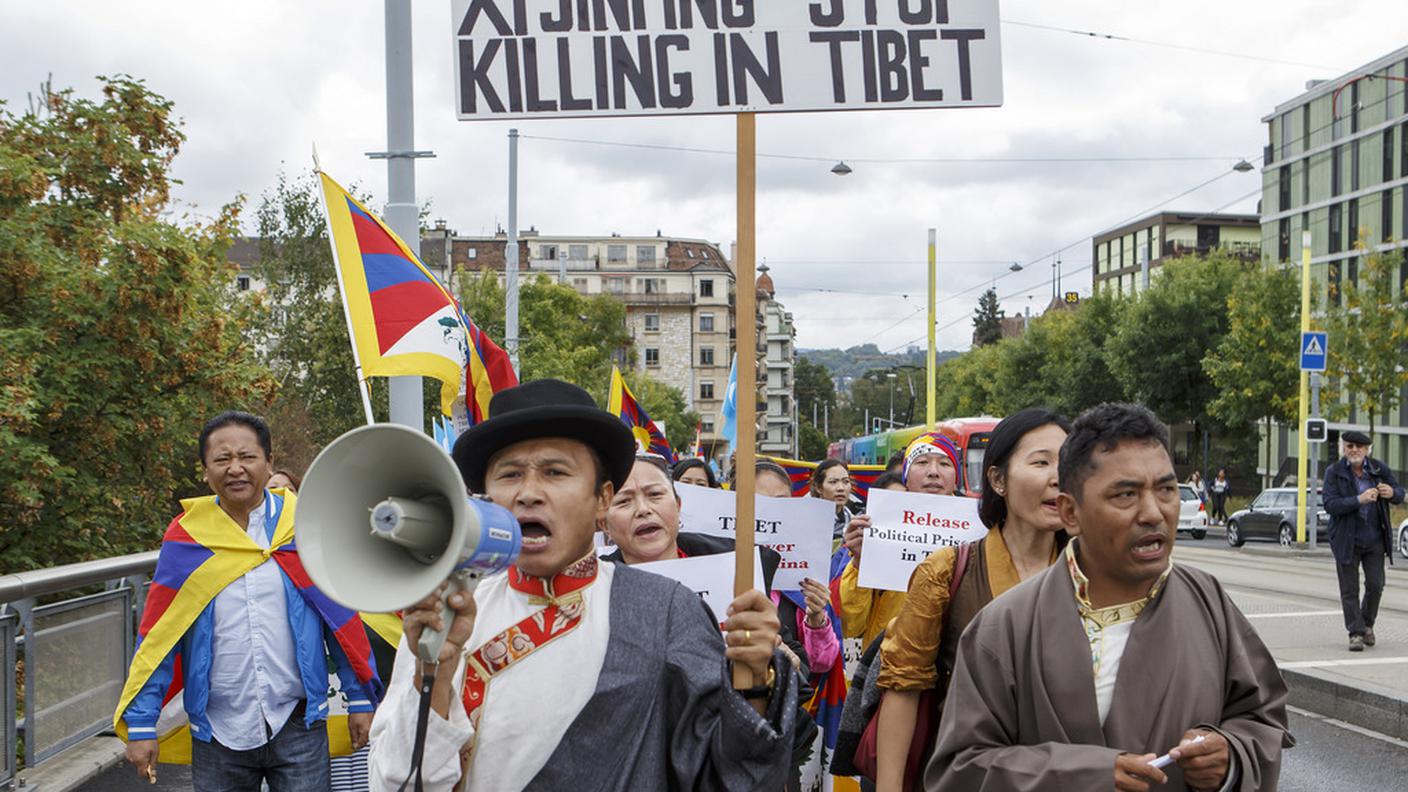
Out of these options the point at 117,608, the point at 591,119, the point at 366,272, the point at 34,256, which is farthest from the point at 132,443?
the point at 591,119

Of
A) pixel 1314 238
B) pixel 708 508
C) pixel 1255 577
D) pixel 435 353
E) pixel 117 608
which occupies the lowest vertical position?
pixel 1255 577

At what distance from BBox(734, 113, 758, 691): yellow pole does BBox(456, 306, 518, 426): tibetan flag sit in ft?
12.9

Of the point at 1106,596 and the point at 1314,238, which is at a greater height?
the point at 1314,238

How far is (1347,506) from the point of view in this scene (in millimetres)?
11211

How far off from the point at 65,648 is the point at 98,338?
300 cm

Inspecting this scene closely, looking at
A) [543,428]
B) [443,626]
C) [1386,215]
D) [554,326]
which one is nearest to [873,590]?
[543,428]

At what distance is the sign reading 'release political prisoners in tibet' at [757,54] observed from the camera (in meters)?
3.41

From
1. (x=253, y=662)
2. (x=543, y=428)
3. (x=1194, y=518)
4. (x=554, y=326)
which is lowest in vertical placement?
(x=1194, y=518)

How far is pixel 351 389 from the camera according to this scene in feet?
70.9

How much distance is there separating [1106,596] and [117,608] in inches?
263

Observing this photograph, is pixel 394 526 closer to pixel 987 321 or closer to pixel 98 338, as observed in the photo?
pixel 98 338

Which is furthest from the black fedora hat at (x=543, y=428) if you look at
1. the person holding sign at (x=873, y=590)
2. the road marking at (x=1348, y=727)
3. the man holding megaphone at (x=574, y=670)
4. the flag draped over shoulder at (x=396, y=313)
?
the road marking at (x=1348, y=727)

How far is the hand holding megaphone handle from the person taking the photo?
2.25 m

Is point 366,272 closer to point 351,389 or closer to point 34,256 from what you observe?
point 34,256
